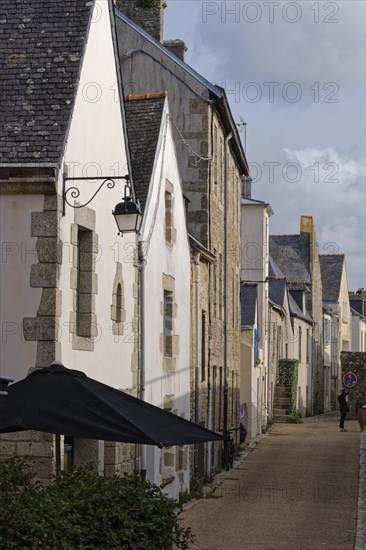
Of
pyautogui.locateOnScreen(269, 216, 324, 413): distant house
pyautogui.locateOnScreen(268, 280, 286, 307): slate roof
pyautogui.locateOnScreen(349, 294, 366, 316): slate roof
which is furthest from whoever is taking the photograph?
pyautogui.locateOnScreen(349, 294, 366, 316): slate roof

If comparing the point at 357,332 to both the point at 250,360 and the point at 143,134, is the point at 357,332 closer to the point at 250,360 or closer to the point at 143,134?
the point at 250,360

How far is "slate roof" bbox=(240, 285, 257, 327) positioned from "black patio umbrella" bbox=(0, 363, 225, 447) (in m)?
24.4

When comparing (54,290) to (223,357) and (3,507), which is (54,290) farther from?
(223,357)

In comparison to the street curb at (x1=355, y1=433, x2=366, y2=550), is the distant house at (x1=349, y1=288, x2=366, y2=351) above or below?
above

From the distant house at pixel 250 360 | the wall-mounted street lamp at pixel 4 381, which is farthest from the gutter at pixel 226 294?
the wall-mounted street lamp at pixel 4 381

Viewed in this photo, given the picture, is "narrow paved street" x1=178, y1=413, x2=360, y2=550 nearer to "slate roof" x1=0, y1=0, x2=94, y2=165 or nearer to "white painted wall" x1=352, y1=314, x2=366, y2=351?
"slate roof" x1=0, y1=0, x2=94, y2=165

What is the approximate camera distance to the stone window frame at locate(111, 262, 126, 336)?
48.0 feet

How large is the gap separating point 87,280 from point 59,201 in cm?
171

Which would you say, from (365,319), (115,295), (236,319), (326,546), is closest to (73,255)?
(115,295)

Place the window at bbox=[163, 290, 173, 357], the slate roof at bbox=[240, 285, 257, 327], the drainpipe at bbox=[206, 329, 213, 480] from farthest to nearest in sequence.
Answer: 1. the slate roof at bbox=[240, 285, 257, 327]
2. the drainpipe at bbox=[206, 329, 213, 480]
3. the window at bbox=[163, 290, 173, 357]

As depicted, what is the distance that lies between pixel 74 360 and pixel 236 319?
60.2 feet

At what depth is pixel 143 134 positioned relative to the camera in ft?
60.2

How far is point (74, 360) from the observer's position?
12406 millimetres

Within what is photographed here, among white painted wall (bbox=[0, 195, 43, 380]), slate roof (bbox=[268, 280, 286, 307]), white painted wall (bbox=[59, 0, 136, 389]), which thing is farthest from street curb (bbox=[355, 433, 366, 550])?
slate roof (bbox=[268, 280, 286, 307])
